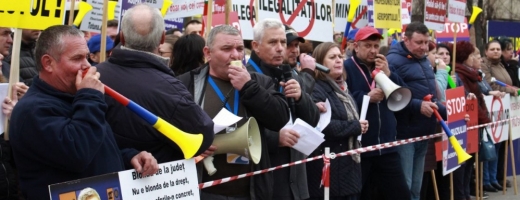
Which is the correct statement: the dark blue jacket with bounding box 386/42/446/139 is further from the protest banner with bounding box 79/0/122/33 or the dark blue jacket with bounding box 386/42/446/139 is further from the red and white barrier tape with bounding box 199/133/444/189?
the protest banner with bounding box 79/0/122/33

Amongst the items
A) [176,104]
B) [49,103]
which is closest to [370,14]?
[176,104]

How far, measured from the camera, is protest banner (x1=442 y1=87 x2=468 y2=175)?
31.6 ft

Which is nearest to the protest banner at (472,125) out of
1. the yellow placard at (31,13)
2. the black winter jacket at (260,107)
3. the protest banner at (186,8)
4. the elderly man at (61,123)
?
the protest banner at (186,8)

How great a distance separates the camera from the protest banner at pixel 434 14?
1127cm

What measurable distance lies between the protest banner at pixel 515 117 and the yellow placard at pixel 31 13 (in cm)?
862

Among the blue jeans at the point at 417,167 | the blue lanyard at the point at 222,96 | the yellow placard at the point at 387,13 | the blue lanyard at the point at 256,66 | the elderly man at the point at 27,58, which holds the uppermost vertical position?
the yellow placard at the point at 387,13

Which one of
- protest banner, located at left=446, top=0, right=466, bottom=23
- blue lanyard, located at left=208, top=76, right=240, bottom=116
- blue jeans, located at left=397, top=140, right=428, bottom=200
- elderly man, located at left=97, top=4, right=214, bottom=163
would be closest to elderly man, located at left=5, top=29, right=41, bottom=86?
blue lanyard, located at left=208, top=76, right=240, bottom=116

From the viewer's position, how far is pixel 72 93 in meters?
4.17

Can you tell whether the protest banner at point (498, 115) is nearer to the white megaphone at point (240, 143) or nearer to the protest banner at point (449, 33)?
the protest banner at point (449, 33)

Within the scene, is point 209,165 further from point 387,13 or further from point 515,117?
point 515,117

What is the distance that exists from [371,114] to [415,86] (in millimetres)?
1267

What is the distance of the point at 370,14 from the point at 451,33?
2793mm

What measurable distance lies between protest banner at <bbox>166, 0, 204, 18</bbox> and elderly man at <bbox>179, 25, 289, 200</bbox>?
3.61 m

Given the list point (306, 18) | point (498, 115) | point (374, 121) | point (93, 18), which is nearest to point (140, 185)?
point (93, 18)
